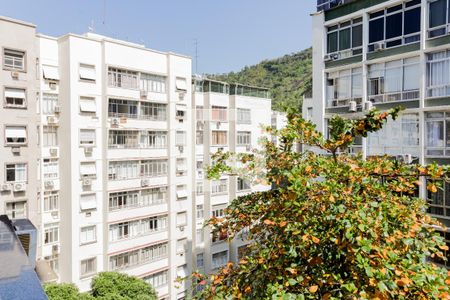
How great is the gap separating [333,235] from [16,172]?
20151mm

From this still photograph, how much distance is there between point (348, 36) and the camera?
14531mm

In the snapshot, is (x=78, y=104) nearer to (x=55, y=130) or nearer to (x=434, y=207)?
(x=55, y=130)

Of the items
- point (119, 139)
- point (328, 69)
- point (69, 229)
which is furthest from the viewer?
point (119, 139)

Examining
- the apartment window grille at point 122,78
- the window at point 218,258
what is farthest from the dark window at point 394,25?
the window at point 218,258

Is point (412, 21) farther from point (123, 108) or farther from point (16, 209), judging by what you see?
point (16, 209)

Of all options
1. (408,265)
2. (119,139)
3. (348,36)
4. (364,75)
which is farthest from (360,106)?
(119,139)

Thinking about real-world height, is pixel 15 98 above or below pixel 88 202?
above

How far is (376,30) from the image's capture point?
13.6 metres

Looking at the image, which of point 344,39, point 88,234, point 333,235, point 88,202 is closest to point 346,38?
point 344,39

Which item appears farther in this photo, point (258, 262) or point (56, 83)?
point (56, 83)

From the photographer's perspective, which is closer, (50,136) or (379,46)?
(379,46)

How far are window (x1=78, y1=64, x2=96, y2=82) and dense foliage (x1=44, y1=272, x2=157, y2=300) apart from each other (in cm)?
1136

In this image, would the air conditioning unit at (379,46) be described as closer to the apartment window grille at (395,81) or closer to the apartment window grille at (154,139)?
the apartment window grille at (395,81)

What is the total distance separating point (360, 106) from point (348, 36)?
2.67 metres
